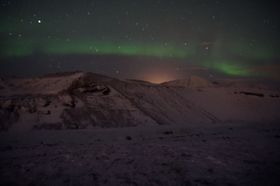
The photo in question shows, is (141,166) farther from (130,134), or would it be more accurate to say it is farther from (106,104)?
(106,104)

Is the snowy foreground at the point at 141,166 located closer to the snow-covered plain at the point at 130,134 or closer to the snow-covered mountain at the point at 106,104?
the snow-covered plain at the point at 130,134

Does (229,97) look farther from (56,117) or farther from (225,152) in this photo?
(225,152)

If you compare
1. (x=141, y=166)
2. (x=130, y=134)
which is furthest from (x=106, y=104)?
(x=141, y=166)

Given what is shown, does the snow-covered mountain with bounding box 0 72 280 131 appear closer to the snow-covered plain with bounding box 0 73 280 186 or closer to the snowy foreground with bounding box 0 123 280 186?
the snow-covered plain with bounding box 0 73 280 186

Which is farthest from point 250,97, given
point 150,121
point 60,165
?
point 60,165

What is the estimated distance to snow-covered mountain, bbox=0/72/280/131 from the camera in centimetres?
1950

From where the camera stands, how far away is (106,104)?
23703 millimetres

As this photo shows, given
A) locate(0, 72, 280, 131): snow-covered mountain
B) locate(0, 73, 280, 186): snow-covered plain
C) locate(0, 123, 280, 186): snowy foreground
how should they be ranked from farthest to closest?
locate(0, 72, 280, 131): snow-covered mountain < locate(0, 73, 280, 186): snow-covered plain < locate(0, 123, 280, 186): snowy foreground

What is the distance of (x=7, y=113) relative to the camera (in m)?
19.0

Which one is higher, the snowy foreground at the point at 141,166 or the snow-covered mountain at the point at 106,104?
the snowy foreground at the point at 141,166

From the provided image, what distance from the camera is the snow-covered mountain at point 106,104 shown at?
1950cm

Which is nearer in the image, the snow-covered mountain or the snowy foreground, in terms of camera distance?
the snowy foreground

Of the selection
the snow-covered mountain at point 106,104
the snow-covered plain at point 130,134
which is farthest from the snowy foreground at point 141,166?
the snow-covered mountain at point 106,104

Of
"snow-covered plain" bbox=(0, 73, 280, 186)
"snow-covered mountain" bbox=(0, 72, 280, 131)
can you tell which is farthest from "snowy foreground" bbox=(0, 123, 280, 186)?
"snow-covered mountain" bbox=(0, 72, 280, 131)
